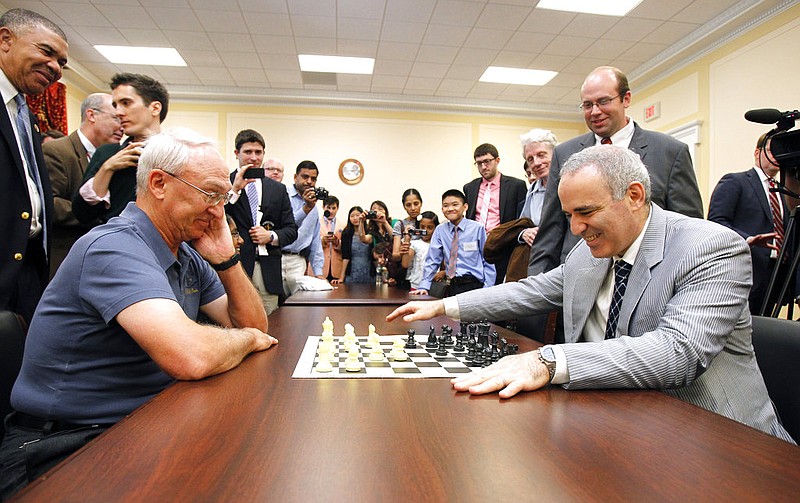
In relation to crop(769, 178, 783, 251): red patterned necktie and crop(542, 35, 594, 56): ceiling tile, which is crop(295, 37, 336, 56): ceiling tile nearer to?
crop(542, 35, 594, 56): ceiling tile

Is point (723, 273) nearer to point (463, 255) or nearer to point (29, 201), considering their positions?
point (29, 201)

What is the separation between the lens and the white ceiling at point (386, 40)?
17.1 ft

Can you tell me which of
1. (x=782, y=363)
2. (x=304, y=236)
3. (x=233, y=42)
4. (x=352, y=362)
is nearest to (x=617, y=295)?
(x=782, y=363)

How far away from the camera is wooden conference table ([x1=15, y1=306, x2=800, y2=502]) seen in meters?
0.60

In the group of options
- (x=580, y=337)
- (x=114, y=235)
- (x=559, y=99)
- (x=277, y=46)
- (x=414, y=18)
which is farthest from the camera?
(x=559, y=99)

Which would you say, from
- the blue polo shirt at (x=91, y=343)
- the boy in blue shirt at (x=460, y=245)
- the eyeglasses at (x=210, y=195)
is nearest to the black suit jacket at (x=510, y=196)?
the boy in blue shirt at (x=460, y=245)

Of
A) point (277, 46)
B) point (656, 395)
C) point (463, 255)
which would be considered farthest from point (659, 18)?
point (656, 395)

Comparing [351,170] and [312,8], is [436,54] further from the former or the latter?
[351,170]

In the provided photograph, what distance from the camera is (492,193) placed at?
4492 mm

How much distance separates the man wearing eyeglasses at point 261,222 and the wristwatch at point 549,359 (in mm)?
2304

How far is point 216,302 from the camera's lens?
1683mm

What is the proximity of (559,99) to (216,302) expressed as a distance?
7601mm

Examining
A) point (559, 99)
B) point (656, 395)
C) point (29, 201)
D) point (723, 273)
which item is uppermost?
point (559, 99)

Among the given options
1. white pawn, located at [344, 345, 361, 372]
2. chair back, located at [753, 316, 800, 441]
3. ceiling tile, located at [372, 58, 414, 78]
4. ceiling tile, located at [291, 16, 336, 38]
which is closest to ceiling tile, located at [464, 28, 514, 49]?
ceiling tile, located at [372, 58, 414, 78]
